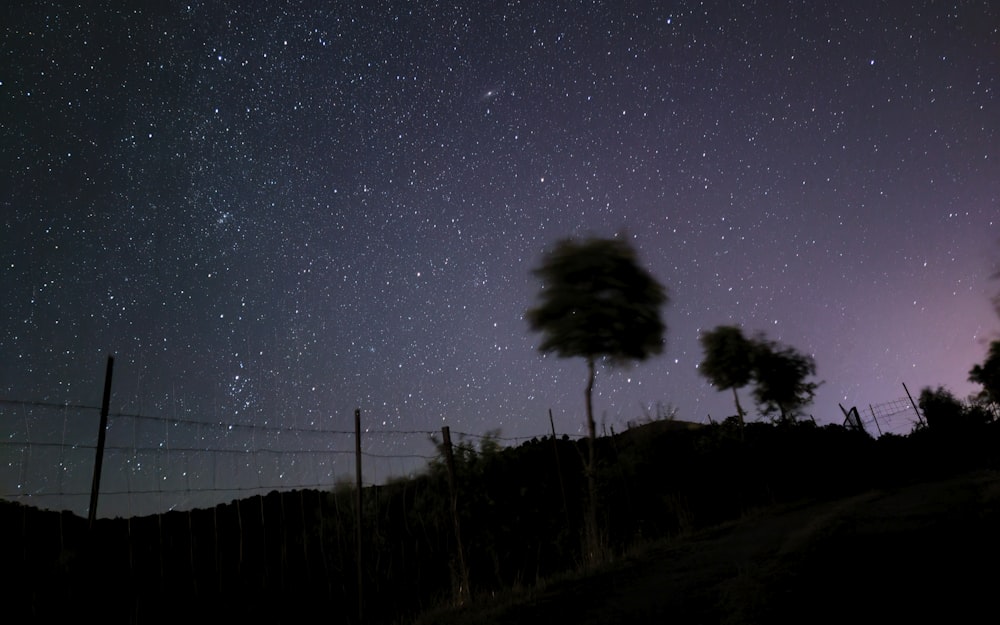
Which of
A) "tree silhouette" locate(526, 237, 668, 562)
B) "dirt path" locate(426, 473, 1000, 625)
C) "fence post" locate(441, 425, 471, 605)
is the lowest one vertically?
"dirt path" locate(426, 473, 1000, 625)

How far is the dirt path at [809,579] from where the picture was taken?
4637 millimetres

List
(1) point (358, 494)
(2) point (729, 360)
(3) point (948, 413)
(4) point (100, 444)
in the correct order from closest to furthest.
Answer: (4) point (100, 444) → (1) point (358, 494) → (2) point (729, 360) → (3) point (948, 413)

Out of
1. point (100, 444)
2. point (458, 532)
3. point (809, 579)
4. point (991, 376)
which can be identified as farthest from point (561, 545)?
point (991, 376)

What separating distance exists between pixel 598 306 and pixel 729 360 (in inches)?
520

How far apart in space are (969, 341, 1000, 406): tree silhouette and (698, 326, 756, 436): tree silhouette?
1868 centimetres

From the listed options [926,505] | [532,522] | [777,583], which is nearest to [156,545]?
[532,522]

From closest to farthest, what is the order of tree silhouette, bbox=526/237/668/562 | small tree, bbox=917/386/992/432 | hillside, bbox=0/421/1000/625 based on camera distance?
1. hillside, bbox=0/421/1000/625
2. tree silhouette, bbox=526/237/668/562
3. small tree, bbox=917/386/992/432

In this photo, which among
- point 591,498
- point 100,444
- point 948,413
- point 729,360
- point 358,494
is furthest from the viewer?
point 948,413

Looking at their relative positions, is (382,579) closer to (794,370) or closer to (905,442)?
(794,370)

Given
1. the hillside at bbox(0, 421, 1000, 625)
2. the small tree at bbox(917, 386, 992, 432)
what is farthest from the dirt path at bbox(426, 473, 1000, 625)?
the small tree at bbox(917, 386, 992, 432)

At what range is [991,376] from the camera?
106 ft

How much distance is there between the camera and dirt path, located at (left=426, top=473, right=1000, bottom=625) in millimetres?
4637

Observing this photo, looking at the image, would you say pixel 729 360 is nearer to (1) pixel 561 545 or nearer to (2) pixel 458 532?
(1) pixel 561 545

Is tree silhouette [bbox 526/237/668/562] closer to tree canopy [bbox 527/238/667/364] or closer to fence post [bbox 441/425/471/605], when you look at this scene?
tree canopy [bbox 527/238/667/364]
